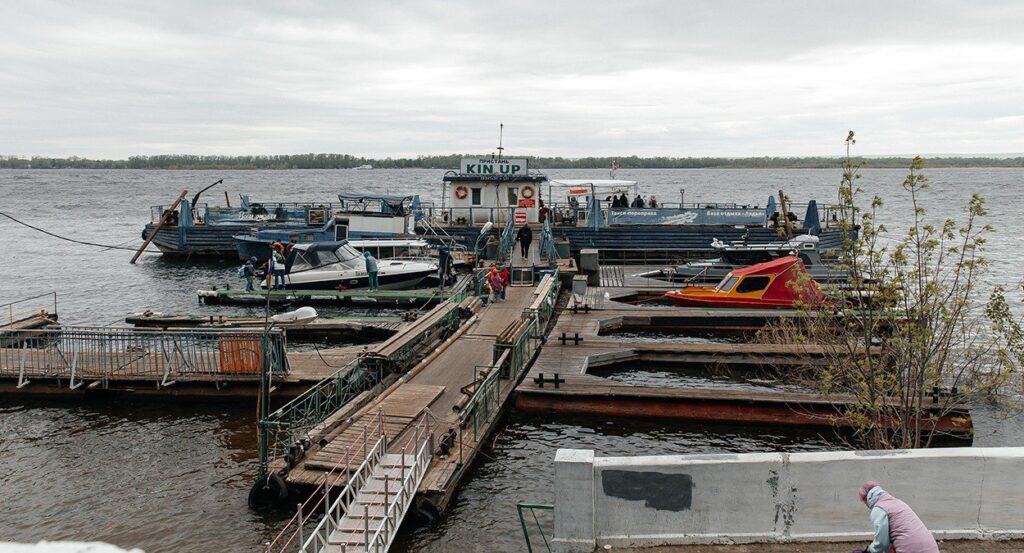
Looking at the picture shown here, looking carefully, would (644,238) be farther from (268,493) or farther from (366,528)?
(366,528)

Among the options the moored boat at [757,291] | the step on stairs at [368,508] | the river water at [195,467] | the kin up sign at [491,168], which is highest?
the kin up sign at [491,168]

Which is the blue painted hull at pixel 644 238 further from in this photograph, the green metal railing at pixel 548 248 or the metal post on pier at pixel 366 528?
the metal post on pier at pixel 366 528

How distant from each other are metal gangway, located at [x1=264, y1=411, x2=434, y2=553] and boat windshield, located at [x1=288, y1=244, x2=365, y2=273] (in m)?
20.7

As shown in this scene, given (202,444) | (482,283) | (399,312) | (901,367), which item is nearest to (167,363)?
(202,444)

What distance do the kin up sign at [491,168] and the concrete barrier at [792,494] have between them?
109ft

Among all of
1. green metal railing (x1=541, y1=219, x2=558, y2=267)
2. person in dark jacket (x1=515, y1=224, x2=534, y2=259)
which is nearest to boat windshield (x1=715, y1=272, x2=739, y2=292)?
green metal railing (x1=541, y1=219, x2=558, y2=267)

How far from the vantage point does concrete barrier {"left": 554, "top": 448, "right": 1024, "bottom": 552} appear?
8.48 metres

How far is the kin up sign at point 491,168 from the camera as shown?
40.9 m

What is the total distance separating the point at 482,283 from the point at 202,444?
12436 mm

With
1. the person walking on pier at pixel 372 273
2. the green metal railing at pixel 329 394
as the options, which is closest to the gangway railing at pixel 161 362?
the green metal railing at pixel 329 394

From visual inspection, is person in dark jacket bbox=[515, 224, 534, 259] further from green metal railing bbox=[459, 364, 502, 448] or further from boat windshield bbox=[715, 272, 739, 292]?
green metal railing bbox=[459, 364, 502, 448]

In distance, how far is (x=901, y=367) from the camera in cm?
1132

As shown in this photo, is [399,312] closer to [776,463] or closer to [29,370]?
[29,370]

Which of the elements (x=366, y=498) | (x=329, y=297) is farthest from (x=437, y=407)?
(x=329, y=297)
